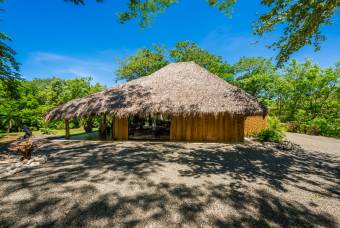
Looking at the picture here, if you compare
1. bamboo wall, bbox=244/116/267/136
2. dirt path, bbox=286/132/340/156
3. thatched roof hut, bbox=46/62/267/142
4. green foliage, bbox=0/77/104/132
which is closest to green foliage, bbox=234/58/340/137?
dirt path, bbox=286/132/340/156

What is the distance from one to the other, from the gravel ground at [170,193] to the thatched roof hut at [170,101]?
397 cm

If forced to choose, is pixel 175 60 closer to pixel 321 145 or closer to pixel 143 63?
pixel 143 63

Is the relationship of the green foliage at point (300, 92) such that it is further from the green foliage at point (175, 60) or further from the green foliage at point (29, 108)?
the green foliage at point (29, 108)

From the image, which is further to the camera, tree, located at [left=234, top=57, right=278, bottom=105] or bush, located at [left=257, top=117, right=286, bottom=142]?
tree, located at [left=234, top=57, right=278, bottom=105]

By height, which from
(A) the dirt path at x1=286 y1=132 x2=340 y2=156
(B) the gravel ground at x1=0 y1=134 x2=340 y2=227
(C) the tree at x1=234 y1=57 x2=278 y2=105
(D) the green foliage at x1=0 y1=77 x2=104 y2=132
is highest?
(C) the tree at x1=234 y1=57 x2=278 y2=105

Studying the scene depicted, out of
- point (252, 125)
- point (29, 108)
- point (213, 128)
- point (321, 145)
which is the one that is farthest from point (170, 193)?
point (29, 108)

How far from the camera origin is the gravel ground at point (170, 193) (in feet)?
10.7

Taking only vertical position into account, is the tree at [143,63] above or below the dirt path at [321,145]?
above

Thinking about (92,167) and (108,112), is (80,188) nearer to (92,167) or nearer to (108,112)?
(92,167)

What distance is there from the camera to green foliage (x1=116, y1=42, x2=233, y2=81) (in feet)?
79.3

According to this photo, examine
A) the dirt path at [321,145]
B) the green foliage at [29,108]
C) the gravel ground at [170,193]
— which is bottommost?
the dirt path at [321,145]

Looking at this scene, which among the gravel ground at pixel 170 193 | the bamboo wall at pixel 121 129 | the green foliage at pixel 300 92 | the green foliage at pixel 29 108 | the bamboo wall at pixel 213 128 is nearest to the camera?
the gravel ground at pixel 170 193

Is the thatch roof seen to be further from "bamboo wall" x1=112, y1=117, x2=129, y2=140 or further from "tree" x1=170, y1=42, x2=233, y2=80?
"tree" x1=170, y1=42, x2=233, y2=80

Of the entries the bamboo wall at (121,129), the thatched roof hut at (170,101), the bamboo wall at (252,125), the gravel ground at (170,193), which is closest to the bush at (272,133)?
the thatched roof hut at (170,101)
